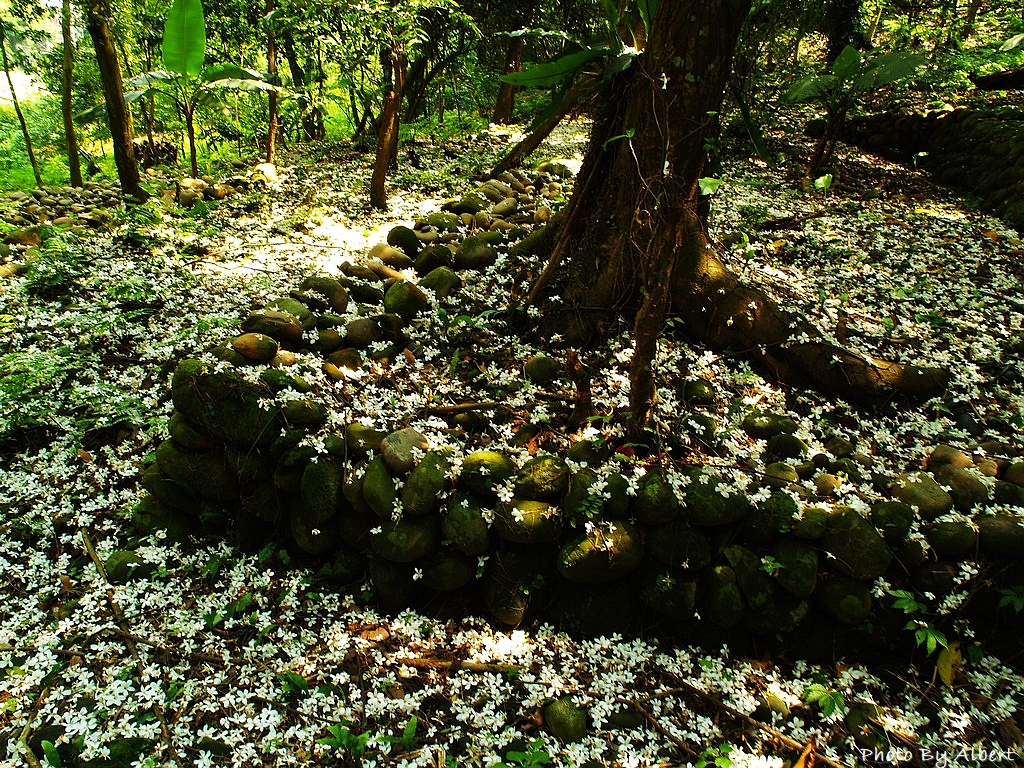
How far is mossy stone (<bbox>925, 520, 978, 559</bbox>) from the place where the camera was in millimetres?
2637

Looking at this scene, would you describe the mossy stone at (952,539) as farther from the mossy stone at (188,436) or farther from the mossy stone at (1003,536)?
the mossy stone at (188,436)

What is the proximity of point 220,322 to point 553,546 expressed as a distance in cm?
274

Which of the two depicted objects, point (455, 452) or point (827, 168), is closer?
point (455, 452)

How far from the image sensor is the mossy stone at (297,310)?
145 inches

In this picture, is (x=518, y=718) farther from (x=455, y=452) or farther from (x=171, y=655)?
(x=171, y=655)

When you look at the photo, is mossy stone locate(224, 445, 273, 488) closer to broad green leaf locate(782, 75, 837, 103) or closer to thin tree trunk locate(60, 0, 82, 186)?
thin tree trunk locate(60, 0, 82, 186)

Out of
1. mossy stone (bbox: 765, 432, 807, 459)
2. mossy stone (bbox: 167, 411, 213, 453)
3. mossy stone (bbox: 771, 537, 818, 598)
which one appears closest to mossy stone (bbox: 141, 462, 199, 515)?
mossy stone (bbox: 167, 411, 213, 453)

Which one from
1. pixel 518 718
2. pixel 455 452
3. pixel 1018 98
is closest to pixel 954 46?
pixel 1018 98

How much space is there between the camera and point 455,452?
3.00 metres

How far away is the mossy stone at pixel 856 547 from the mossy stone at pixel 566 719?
1357 millimetres

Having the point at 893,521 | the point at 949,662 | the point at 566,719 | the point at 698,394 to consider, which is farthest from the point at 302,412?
the point at 949,662

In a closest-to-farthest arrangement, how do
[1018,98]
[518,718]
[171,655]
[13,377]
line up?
[518,718] → [171,655] → [13,377] → [1018,98]

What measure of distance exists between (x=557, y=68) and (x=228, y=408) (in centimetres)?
261

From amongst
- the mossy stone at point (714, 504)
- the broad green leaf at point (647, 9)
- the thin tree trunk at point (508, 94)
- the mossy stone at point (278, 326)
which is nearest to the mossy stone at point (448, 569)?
the mossy stone at point (714, 504)
